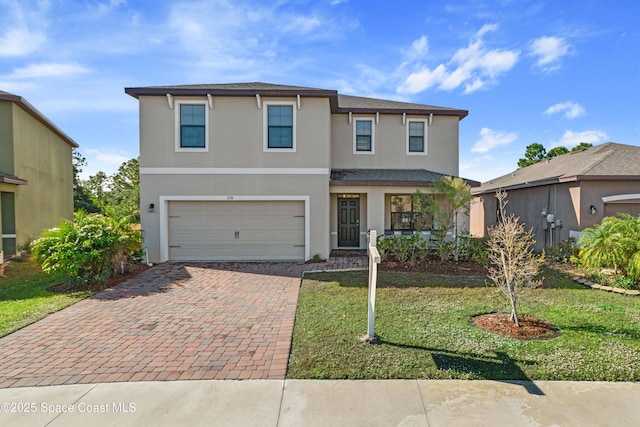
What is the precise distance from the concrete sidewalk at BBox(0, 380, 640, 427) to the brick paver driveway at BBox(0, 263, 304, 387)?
0.27 metres

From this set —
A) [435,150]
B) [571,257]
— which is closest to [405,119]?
[435,150]

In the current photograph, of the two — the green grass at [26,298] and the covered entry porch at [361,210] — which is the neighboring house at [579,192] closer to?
the covered entry porch at [361,210]

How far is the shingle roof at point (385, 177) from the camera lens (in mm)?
11461

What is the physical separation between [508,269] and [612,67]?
541 inches

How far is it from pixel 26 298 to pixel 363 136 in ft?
38.8

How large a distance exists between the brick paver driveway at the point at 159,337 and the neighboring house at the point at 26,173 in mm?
8193

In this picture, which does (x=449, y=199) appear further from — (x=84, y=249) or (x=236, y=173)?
(x=84, y=249)

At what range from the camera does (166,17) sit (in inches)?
345

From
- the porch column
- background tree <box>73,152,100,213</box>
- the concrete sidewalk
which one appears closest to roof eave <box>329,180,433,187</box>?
the porch column

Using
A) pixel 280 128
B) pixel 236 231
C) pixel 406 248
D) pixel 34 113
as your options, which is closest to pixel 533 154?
pixel 406 248

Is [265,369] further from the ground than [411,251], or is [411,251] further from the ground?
[411,251]

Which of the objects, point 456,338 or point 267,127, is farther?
point 267,127

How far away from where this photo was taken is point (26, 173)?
516 inches

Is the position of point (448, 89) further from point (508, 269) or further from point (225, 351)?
point (225, 351)
